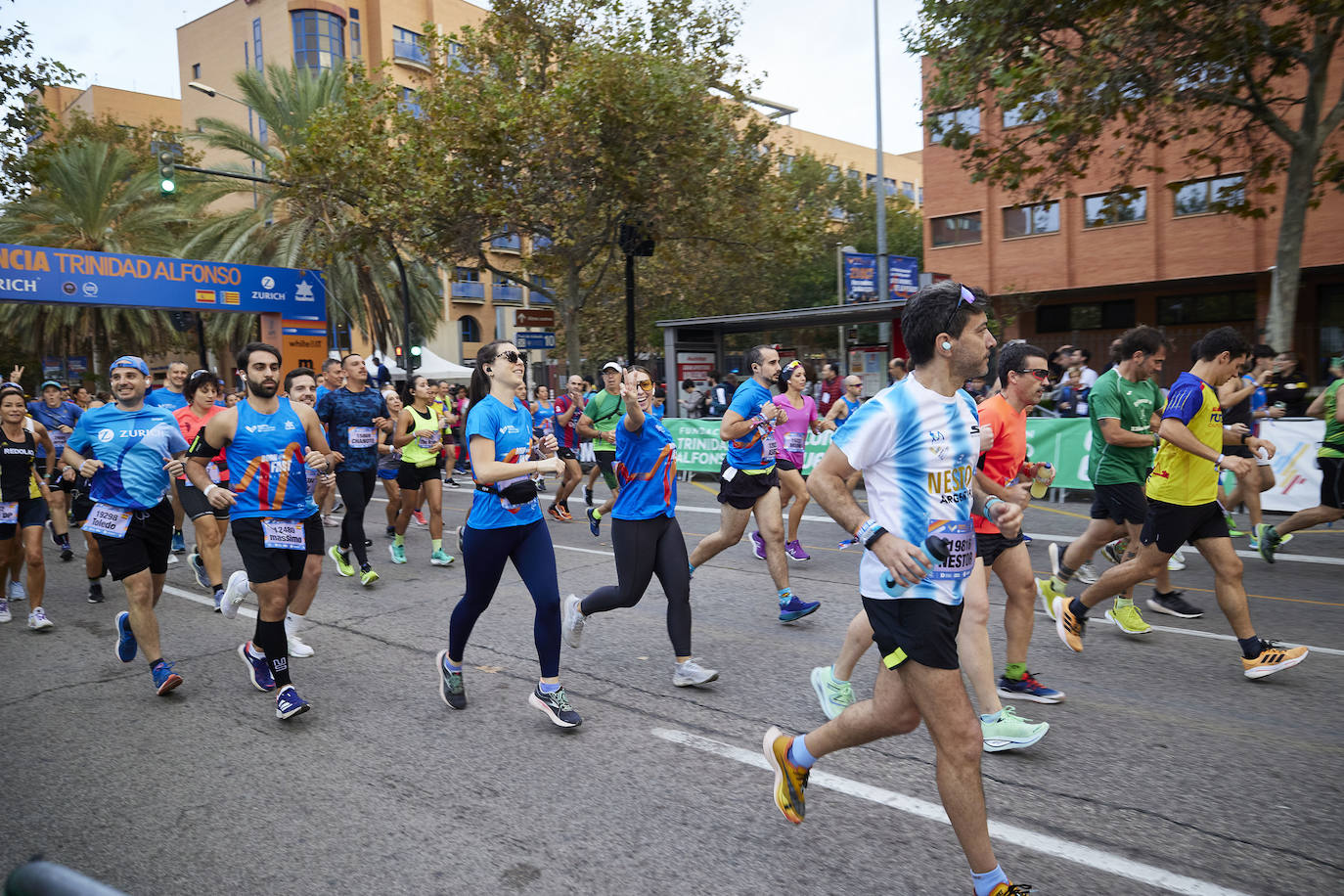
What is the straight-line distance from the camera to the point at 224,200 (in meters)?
48.9

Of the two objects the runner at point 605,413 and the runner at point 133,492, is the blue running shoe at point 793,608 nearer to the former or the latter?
the runner at point 133,492

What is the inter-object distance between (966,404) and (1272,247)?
24809 mm

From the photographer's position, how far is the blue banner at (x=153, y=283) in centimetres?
1761

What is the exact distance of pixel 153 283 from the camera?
19.3 meters

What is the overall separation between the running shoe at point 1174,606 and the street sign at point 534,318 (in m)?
14.5

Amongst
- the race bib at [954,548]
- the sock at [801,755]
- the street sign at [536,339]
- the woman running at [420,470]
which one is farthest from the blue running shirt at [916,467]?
the street sign at [536,339]

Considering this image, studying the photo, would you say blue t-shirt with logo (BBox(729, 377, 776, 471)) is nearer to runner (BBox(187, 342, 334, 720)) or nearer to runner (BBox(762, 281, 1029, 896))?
runner (BBox(187, 342, 334, 720))

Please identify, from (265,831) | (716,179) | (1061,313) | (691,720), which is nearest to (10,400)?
(265,831)

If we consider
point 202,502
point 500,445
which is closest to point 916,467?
point 500,445

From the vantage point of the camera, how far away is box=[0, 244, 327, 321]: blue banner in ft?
57.8

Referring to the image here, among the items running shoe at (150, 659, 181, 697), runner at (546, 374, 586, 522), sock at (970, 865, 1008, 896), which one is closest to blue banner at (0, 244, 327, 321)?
runner at (546, 374, 586, 522)

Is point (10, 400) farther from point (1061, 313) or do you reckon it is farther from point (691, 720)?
point (1061, 313)

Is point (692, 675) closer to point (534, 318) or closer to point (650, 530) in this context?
point (650, 530)

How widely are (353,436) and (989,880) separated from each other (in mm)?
7241
